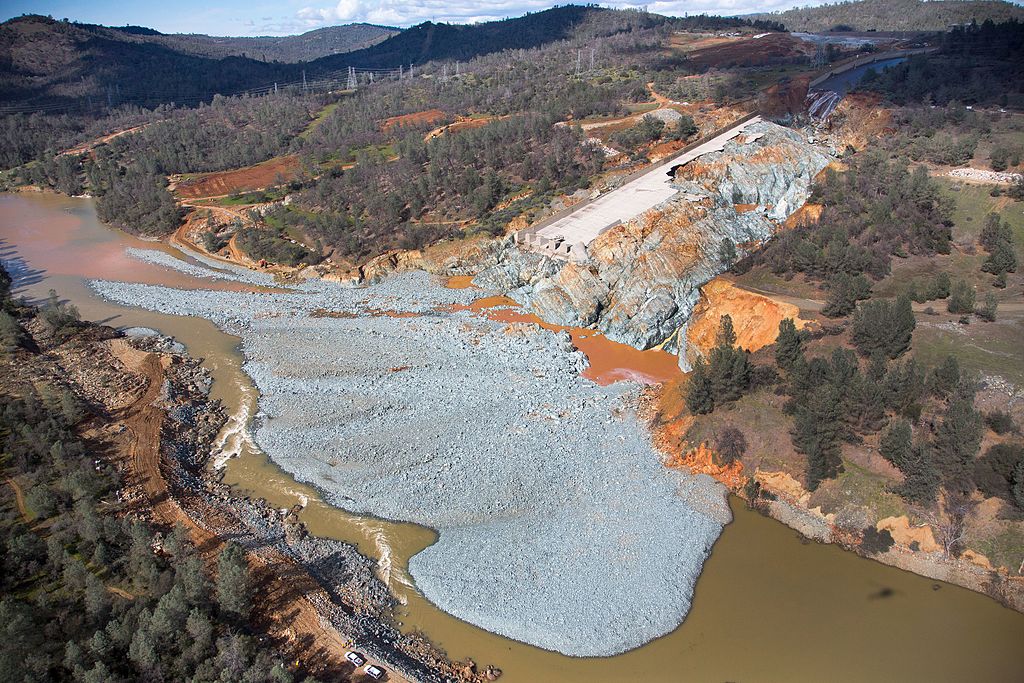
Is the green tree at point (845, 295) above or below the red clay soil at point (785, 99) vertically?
below

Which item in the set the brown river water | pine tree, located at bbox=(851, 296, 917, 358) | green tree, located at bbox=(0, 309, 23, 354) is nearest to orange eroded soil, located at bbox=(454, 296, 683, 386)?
pine tree, located at bbox=(851, 296, 917, 358)

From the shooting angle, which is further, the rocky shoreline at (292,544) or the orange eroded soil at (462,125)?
the orange eroded soil at (462,125)

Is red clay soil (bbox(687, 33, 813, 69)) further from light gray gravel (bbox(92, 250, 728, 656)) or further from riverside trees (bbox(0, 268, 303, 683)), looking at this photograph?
riverside trees (bbox(0, 268, 303, 683))

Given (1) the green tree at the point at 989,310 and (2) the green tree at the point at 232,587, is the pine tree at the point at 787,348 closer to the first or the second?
(1) the green tree at the point at 989,310

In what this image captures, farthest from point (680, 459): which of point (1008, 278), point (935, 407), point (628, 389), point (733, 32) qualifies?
point (733, 32)

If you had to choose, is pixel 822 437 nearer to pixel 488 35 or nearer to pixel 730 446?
pixel 730 446

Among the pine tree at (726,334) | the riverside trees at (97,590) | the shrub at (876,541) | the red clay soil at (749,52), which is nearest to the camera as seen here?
the riverside trees at (97,590)

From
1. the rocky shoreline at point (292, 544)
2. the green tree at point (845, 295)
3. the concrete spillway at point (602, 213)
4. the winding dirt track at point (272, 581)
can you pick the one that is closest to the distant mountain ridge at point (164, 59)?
the concrete spillway at point (602, 213)
